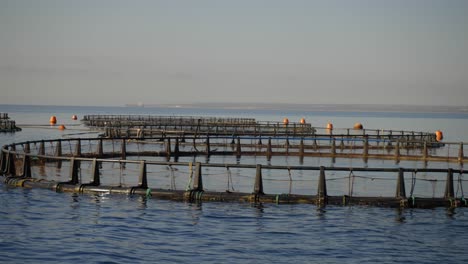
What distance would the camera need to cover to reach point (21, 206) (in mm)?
25359

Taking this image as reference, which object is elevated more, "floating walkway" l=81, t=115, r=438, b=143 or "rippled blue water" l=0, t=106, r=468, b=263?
"floating walkway" l=81, t=115, r=438, b=143

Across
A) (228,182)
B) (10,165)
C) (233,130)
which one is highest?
(233,130)

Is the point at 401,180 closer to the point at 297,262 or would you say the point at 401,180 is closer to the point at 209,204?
the point at 209,204

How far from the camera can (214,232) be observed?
21.4 metres

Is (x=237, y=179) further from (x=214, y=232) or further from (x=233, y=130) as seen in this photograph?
(x=233, y=130)

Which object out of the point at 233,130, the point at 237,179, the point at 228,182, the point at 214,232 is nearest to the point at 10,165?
the point at 228,182

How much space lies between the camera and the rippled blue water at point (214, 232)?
60.6 ft

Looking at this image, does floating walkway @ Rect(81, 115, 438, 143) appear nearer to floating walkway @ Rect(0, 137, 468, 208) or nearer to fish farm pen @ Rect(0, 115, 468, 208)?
fish farm pen @ Rect(0, 115, 468, 208)

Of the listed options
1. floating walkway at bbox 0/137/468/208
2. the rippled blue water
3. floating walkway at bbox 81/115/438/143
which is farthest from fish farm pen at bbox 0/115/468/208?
floating walkway at bbox 81/115/438/143

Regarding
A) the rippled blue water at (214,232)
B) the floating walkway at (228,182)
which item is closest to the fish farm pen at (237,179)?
the floating walkway at (228,182)

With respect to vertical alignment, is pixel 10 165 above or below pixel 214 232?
above

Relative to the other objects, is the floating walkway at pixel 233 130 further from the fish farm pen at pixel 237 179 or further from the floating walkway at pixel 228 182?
the floating walkway at pixel 228 182

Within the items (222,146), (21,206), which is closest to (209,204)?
(21,206)

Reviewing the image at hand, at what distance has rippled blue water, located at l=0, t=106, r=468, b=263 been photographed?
18.5 metres
